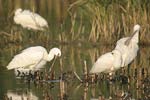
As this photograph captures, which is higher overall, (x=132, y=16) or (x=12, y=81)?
(x=132, y=16)

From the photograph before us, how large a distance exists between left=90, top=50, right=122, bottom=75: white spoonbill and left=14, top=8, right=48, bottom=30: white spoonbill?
551cm

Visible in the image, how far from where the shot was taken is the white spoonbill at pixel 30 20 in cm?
1648

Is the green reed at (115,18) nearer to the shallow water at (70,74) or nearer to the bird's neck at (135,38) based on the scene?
the shallow water at (70,74)

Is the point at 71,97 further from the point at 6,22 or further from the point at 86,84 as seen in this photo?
the point at 6,22

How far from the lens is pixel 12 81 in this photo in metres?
10.9

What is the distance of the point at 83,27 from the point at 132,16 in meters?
1.92

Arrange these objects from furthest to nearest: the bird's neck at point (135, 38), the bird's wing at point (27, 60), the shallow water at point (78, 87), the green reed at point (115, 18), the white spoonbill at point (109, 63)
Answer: the green reed at point (115, 18) → the bird's neck at point (135, 38) → the bird's wing at point (27, 60) → the white spoonbill at point (109, 63) → the shallow water at point (78, 87)

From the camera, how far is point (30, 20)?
658 inches

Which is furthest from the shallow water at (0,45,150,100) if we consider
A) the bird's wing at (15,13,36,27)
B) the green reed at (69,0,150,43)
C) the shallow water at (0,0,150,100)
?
the bird's wing at (15,13,36,27)

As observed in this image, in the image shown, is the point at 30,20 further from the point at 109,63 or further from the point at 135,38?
the point at 109,63

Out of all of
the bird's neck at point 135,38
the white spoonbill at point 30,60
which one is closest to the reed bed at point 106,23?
the bird's neck at point 135,38

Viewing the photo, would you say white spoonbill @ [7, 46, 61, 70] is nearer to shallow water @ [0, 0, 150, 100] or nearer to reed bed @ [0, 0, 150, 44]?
shallow water @ [0, 0, 150, 100]

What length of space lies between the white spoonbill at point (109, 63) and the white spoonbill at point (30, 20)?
5.51 metres

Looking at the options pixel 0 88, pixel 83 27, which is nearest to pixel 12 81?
pixel 0 88
